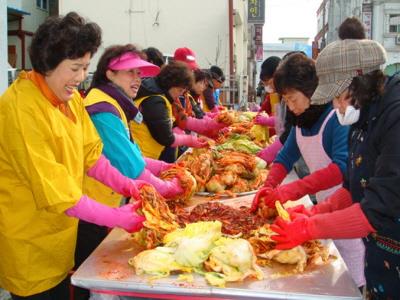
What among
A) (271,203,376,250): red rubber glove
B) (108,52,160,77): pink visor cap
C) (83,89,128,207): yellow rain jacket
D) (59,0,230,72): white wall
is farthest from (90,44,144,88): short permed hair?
(59,0,230,72): white wall

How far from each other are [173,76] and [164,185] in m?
1.61

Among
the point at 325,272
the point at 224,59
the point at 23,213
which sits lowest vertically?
the point at 325,272

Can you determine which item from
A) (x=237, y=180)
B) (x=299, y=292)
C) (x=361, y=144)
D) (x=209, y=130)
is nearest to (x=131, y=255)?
(x=299, y=292)

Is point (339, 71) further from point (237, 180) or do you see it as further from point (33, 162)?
point (237, 180)

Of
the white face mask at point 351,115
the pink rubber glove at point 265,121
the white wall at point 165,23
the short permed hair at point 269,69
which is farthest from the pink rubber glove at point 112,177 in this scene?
the white wall at point 165,23

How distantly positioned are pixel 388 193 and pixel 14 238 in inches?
65.3

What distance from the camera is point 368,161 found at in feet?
6.46

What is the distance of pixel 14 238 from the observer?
211cm

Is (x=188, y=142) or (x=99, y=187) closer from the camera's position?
(x=99, y=187)

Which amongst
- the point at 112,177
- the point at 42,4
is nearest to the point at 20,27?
the point at 42,4

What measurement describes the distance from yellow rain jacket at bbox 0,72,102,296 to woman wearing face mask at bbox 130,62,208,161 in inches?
64.8

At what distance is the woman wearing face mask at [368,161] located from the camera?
1.74 metres

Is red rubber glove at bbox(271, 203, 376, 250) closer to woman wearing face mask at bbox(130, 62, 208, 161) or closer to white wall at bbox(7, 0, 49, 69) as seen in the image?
woman wearing face mask at bbox(130, 62, 208, 161)

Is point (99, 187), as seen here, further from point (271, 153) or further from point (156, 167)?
point (271, 153)
